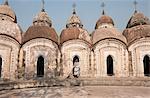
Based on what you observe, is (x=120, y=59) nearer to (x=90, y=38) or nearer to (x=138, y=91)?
(x=90, y=38)

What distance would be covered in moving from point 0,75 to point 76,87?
8123 millimetres

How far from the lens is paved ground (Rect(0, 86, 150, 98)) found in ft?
34.7

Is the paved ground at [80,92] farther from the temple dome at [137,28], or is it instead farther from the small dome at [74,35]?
the temple dome at [137,28]

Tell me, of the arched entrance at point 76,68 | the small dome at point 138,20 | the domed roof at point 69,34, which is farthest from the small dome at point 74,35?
the small dome at point 138,20

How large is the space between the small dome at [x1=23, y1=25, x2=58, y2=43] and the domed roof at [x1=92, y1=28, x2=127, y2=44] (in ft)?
8.25

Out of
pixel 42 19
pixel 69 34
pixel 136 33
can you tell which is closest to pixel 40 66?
pixel 69 34

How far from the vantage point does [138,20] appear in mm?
22672

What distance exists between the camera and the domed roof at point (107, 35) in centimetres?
2038

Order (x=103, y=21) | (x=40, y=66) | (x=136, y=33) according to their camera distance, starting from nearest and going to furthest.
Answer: (x=40, y=66) → (x=136, y=33) → (x=103, y=21)

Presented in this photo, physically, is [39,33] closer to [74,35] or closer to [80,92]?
[74,35]

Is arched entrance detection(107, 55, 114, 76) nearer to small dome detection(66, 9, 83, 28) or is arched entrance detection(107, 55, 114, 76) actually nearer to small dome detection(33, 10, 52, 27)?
small dome detection(66, 9, 83, 28)

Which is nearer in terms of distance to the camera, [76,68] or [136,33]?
[76,68]

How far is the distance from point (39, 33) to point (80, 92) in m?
9.51

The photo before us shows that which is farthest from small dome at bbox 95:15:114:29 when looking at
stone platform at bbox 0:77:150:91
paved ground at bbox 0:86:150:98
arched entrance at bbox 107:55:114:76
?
paved ground at bbox 0:86:150:98
